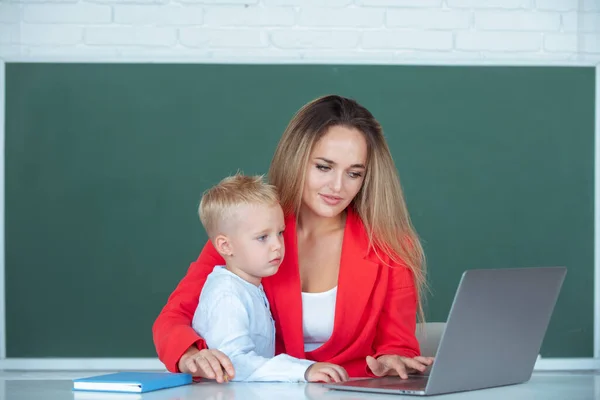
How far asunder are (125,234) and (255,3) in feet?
3.80

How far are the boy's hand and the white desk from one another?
42 millimetres

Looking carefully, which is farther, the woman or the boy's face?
the woman

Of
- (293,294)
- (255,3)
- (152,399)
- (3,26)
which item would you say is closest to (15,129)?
(3,26)

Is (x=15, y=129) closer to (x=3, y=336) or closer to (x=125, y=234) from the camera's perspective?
(x=125, y=234)

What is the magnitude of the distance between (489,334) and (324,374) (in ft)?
1.16

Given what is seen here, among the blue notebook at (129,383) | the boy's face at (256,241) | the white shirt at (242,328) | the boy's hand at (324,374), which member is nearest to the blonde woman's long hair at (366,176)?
the boy's face at (256,241)

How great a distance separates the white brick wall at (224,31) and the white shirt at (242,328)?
1.73 metres

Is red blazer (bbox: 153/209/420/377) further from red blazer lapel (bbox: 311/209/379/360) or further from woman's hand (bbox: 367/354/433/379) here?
woman's hand (bbox: 367/354/433/379)

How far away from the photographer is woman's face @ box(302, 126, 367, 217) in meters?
2.08

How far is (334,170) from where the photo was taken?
209 centimetres

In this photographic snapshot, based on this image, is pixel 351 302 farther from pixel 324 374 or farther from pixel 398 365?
pixel 324 374

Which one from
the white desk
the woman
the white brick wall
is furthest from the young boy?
the white brick wall

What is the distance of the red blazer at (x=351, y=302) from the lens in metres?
2.01

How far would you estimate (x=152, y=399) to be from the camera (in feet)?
4.26
